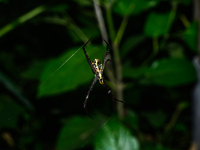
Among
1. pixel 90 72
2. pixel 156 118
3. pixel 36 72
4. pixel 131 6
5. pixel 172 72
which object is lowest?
pixel 156 118

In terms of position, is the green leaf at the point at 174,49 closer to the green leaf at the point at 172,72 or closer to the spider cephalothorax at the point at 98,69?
the green leaf at the point at 172,72

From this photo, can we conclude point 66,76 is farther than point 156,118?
No

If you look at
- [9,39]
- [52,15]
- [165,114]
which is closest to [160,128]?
[165,114]

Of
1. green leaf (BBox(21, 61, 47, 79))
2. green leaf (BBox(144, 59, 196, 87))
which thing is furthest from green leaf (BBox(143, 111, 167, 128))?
green leaf (BBox(21, 61, 47, 79))

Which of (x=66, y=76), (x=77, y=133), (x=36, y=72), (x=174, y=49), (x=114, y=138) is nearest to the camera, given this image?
(x=66, y=76)

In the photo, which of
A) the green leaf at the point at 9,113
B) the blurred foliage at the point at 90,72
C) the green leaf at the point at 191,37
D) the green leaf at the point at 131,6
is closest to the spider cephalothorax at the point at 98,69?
the blurred foliage at the point at 90,72

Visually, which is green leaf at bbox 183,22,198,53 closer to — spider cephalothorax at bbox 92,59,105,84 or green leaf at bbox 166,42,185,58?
spider cephalothorax at bbox 92,59,105,84

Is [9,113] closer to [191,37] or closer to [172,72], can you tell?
[172,72]

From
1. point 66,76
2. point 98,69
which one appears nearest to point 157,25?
point 98,69
